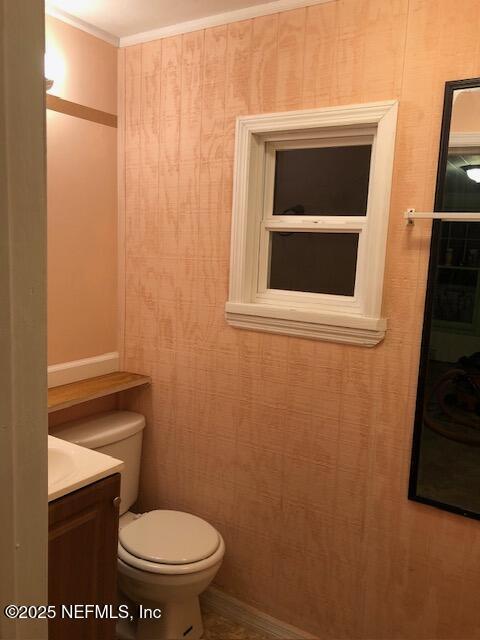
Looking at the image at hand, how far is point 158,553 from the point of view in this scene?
70.2 inches

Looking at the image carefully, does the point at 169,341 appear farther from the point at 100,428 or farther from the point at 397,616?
the point at 397,616

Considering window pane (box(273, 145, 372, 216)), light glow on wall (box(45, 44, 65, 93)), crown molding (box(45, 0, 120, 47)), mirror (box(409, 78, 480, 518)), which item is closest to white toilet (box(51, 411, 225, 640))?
mirror (box(409, 78, 480, 518))

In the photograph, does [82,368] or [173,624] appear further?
[82,368]

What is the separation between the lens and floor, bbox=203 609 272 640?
2012 mm

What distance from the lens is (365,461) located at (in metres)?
1.80

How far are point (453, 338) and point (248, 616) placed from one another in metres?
1.46

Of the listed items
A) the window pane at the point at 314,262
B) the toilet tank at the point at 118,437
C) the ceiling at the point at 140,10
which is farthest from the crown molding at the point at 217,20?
the toilet tank at the point at 118,437

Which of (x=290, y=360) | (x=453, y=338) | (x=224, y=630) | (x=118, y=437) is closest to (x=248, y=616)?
(x=224, y=630)

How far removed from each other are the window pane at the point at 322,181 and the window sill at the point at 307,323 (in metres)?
0.41

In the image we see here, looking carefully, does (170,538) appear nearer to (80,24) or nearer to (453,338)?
(453,338)

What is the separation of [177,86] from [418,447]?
1.73m

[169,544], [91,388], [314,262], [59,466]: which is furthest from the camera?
[91,388]

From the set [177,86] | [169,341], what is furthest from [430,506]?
[177,86]

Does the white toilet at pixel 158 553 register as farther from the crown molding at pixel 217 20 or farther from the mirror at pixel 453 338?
the crown molding at pixel 217 20
